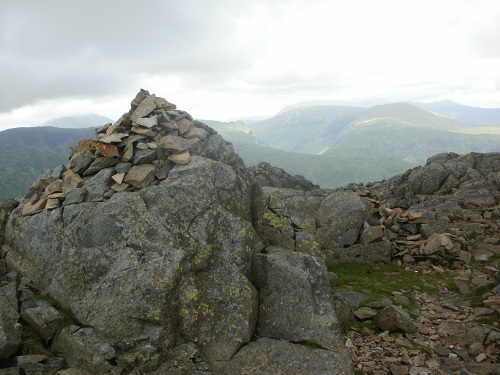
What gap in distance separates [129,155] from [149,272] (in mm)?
5954

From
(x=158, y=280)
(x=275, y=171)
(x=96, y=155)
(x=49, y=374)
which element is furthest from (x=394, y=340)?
(x=275, y=171)

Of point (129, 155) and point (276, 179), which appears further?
point (276, 179)

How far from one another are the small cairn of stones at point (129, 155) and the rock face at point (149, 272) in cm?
7

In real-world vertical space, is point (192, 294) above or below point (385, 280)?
above

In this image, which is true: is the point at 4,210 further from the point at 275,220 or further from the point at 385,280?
the point at 385,280

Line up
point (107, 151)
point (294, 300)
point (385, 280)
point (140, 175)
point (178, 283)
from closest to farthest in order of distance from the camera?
1. point (178, 283)
2. point (294, 300)
3. point (140, 175)
4. point (107, 151)
5. point (385, 280)

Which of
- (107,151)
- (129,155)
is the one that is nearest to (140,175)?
(129,155)

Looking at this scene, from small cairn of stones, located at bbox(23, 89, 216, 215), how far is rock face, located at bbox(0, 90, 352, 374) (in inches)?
2.6

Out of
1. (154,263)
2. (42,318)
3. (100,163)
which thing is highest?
(100,163)

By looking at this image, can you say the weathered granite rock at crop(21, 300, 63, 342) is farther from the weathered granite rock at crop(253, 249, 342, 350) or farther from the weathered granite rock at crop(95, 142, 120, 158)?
the weathered granite rock at crop(253, 249, 342, 350)

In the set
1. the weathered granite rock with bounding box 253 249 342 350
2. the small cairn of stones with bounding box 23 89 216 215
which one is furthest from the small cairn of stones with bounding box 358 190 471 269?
the small cairn of stones with bounding box 23 89 216 215

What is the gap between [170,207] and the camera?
14164 millimetres

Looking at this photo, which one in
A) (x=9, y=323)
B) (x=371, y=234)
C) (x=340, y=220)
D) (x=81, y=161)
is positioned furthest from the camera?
(x=340, y=220)

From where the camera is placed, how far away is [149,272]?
12.5 meters
